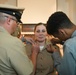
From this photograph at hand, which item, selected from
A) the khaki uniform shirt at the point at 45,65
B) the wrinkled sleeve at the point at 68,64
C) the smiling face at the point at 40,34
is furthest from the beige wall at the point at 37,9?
the wrinkled sleeve at the point at 68,64

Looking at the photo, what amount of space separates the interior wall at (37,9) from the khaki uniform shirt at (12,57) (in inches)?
106

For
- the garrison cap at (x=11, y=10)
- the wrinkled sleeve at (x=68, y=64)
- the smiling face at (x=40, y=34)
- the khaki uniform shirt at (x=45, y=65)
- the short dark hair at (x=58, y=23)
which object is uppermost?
the garrison cap at (x=11, y=10)

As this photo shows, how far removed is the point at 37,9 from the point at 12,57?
2.84 meters

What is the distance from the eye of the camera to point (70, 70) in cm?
123

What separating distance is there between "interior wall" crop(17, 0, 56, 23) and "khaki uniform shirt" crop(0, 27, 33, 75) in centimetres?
270

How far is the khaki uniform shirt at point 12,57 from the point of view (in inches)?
48.7

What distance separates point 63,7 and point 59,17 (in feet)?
10.0

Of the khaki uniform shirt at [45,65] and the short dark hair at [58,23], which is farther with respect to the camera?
the khaki uniform shirt at [45,65]

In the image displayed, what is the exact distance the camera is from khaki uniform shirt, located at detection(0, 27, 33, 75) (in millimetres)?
1237

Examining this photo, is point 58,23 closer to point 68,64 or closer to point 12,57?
point 68,64

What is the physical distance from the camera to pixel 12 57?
1.23m

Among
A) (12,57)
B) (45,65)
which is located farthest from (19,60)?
(45,65)

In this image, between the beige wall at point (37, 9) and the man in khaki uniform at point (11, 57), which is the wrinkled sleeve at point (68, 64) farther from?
the beige wall at point (37, 9)

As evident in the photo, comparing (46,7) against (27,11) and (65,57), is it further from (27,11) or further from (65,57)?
(65,57)
